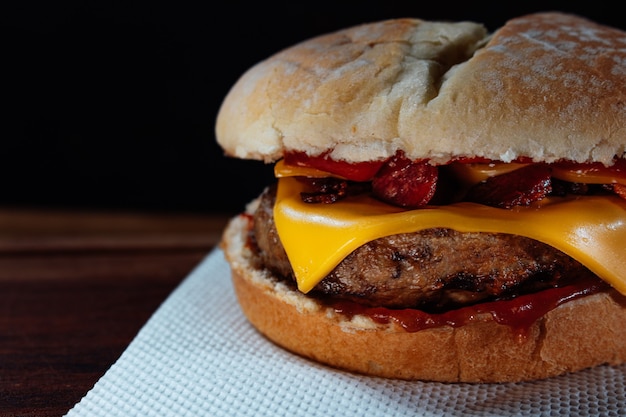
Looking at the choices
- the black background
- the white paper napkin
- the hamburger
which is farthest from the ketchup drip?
the black background

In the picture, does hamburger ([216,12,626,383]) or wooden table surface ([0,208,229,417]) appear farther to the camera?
wooden table surface ([0,208,229,417])

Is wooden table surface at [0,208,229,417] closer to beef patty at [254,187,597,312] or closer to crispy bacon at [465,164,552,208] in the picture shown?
beef patty at [254,187,597,312]

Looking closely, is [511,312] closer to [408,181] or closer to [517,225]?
[517,225]

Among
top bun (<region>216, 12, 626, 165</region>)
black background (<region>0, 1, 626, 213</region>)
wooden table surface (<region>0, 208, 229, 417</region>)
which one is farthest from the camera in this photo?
black background (<region>0, 1, 626, 213</region>)

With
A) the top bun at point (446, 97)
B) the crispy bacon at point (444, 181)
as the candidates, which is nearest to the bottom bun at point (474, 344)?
the crispy bacon at point (444, 181)

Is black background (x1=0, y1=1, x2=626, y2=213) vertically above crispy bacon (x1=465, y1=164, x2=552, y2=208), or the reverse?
crispy bacon (x1=465, y1=164, x2=552, y2=208)

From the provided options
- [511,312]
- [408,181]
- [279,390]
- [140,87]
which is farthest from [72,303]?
[140,87]

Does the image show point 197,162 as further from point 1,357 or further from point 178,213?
point 1,357
